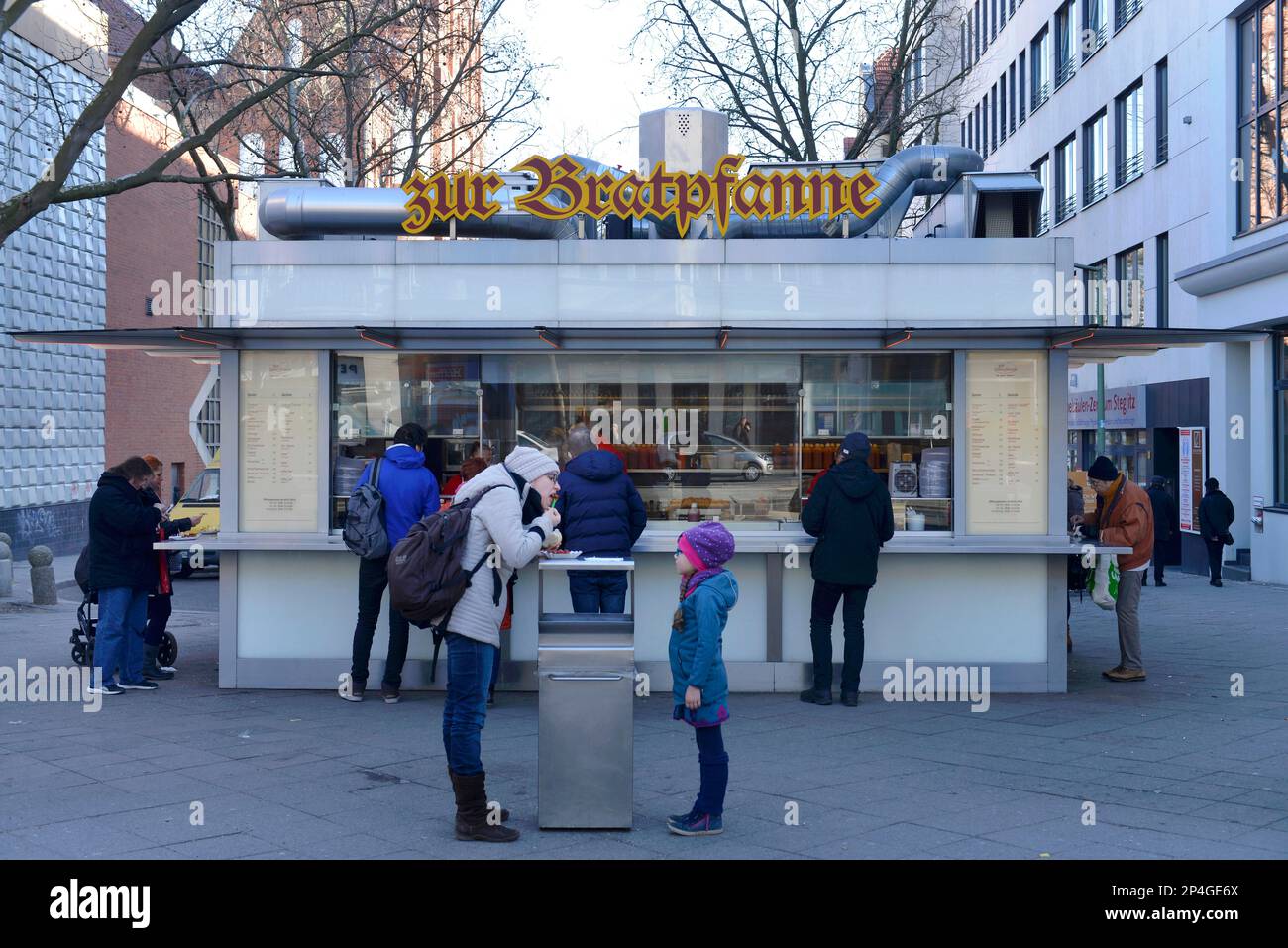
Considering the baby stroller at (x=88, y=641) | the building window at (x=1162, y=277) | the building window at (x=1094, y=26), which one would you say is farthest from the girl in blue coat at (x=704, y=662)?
the building window at (x=1094, y=26)

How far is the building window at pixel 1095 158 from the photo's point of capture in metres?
30.5

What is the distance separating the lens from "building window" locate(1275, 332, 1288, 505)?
68.3ft

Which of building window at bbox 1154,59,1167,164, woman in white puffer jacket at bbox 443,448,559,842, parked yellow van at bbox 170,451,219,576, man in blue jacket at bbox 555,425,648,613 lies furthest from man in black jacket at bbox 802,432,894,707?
building window at bbox 1154,59,1167,164

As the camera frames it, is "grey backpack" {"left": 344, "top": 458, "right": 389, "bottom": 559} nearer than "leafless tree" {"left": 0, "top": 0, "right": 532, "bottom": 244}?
Yes

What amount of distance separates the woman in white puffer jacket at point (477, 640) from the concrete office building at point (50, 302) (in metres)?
17.5

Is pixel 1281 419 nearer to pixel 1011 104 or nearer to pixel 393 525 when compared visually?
pixel 393 525

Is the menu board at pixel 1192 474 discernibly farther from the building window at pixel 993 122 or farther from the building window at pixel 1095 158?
the building window at pixel 993 122

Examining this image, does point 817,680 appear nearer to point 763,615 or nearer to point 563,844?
point 763,615

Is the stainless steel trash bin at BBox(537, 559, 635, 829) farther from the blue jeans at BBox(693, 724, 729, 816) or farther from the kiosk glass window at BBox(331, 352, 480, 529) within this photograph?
the kiosk glass window at BBox(331, 352, 480, 529)

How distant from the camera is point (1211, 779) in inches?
307

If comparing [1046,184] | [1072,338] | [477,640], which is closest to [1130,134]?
[1046,184]

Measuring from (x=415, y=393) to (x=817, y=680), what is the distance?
4.11m

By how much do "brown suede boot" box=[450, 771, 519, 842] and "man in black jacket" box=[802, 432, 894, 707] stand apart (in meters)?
4.25
